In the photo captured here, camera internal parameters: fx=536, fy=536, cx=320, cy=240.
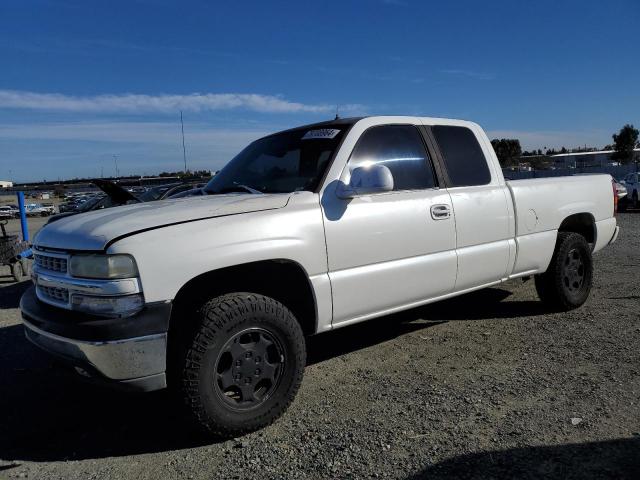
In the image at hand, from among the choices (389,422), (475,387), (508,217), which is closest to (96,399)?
(389,422)

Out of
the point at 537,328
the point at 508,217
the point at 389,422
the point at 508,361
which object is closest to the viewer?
the point at 389,422

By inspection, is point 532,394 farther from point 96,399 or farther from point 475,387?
point 96,399

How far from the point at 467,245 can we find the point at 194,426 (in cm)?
259

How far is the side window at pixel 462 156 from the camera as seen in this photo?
459 centimetres

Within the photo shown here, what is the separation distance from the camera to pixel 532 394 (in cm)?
364

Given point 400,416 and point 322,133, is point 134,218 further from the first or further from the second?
point 400,416

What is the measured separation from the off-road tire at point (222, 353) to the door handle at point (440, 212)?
59.7 inches

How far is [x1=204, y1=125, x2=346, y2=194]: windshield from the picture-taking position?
3930mm

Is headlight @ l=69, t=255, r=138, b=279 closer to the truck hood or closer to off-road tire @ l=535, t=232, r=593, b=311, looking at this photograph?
the truck hood

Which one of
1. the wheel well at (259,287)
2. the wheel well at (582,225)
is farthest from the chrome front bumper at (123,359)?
the wheel well at (582,225)

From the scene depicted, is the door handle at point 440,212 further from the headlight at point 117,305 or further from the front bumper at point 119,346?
the headlight at point 117,305

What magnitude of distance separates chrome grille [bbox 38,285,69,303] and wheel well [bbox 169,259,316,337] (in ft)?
2.01

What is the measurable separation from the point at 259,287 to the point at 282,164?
1.10 m

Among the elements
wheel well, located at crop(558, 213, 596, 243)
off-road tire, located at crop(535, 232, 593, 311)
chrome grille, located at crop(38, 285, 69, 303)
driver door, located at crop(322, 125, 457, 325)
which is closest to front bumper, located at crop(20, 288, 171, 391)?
A: chrome grille, located at crop(38, 285, 69, 303)
